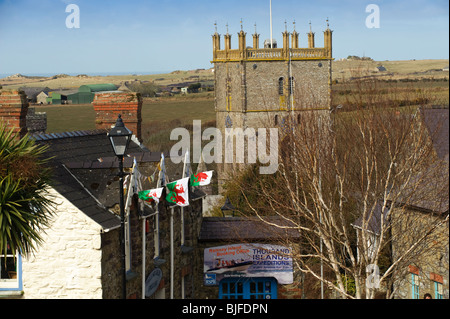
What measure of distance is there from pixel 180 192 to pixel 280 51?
55338mm

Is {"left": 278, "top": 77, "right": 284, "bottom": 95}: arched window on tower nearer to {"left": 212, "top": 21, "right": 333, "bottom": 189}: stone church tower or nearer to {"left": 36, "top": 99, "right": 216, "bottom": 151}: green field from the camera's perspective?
{"left": 212, "top": 21, "right": 333, "bottom": 189}: stone church tower

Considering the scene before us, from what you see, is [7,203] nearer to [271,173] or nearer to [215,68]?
[271,173]

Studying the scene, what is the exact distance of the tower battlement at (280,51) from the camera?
6850 cm

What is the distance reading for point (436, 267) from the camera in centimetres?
1936

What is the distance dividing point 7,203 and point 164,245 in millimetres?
6421

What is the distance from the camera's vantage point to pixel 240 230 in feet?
72.3

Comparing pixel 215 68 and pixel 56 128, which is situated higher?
pixel 215 68

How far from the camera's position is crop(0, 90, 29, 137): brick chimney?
50.4ft

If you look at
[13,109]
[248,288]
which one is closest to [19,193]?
[13,109]

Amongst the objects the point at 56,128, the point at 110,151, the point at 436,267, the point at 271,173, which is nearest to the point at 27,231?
the point at 110,151

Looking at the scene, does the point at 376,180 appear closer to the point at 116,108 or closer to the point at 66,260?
the point at 66,260

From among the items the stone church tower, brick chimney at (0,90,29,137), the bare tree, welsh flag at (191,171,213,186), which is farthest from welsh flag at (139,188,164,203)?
the stone church tower

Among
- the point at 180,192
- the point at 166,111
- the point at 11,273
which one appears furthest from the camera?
the point at 166,111

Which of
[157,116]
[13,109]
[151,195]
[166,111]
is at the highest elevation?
[166,111]
